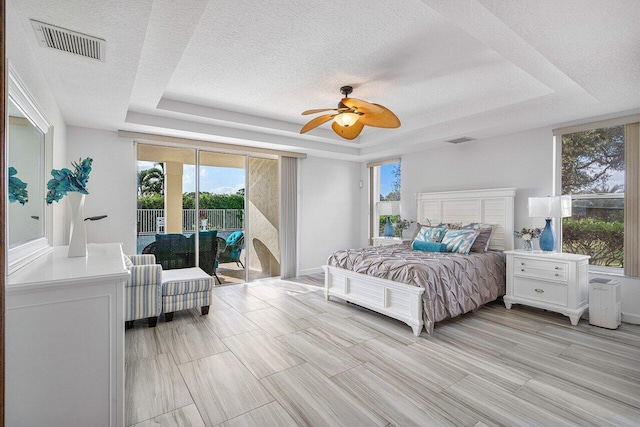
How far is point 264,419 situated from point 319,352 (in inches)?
35.9

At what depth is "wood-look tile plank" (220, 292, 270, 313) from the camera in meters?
3.91

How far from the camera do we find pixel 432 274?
3.16 meters

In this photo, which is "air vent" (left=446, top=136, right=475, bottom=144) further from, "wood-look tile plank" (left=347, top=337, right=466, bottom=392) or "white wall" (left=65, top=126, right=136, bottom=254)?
"white wall" (left=65, top=126, right=136, bottom=254)

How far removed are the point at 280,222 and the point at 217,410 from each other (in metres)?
3.75

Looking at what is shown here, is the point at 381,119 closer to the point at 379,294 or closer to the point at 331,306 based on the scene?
the point at 379,294


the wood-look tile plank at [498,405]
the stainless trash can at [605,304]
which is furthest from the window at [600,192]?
the wood-look tile plank at [498,405]

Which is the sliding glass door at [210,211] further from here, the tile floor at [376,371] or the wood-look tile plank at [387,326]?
the wood-look tile plank at [387,326]

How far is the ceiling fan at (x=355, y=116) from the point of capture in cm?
286

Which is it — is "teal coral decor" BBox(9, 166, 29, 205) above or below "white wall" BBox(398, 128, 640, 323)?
below

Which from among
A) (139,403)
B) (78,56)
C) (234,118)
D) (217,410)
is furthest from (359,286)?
(78,56)

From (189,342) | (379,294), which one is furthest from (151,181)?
(379,294)

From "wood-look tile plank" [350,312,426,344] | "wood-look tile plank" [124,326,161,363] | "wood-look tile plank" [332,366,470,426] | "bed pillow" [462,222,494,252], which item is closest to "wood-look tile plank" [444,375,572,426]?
"wood-look tile plank" [332,366,470,426]

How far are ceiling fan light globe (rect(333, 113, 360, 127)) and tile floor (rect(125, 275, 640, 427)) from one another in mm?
2121

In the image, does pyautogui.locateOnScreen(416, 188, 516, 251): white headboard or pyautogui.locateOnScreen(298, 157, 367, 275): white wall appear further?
pyautogui.locateOnScreen(298, 157, 367, 275): white wall
